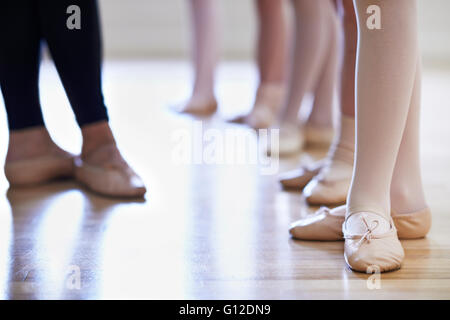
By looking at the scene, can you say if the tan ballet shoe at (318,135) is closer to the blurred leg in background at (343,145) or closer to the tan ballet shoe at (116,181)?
the blurred leg in background at (343,145)

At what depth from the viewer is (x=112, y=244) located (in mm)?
895

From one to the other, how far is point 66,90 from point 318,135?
0.71m

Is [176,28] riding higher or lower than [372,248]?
lower

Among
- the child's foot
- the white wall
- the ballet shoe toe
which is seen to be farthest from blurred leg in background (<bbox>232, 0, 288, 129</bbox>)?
the white wall

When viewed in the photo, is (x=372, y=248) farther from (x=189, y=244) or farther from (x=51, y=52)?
(x=51, y=52)

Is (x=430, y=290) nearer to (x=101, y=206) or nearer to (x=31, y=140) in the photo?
(x=101, y=206)

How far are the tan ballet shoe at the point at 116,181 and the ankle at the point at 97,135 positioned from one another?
2.1 inches

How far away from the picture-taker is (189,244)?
0.90 metres

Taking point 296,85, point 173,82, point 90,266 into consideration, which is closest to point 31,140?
point 90,266

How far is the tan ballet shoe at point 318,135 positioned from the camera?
1.62 m

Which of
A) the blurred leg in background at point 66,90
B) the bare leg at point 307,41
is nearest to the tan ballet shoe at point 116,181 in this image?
the blurred leg in background at point 66,90

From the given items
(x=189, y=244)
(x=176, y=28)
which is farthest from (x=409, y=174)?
(x=176, y=28)

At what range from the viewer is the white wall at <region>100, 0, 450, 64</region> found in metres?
4.07
